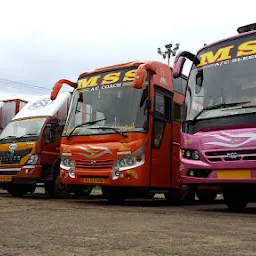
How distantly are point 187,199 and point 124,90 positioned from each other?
3478 millimetres

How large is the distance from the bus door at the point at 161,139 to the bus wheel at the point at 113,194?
118cm

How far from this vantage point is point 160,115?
368 inches

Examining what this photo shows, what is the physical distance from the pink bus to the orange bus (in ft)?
3.29

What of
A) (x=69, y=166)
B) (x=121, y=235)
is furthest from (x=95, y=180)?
(x=121, y=235)

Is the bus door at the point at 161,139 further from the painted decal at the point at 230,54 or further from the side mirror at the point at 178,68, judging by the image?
the painted decal at the point at 230,54

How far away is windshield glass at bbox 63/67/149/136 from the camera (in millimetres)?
8922

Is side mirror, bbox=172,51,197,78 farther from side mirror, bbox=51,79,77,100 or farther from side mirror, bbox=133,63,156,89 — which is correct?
side mirror, bbox=51,79,77,100

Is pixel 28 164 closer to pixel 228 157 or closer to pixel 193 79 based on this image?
pixel 193 79

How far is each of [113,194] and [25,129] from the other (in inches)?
133

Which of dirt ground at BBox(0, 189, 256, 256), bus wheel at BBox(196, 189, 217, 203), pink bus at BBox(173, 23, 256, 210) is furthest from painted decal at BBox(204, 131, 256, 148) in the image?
bus wheel at BBox(196, 189, 217, 203)

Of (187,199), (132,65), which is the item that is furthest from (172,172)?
(132,65)

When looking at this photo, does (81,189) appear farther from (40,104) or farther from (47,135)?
(40,104)

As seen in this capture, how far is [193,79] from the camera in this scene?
8.33 meters

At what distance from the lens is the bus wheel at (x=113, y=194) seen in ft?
32.3
